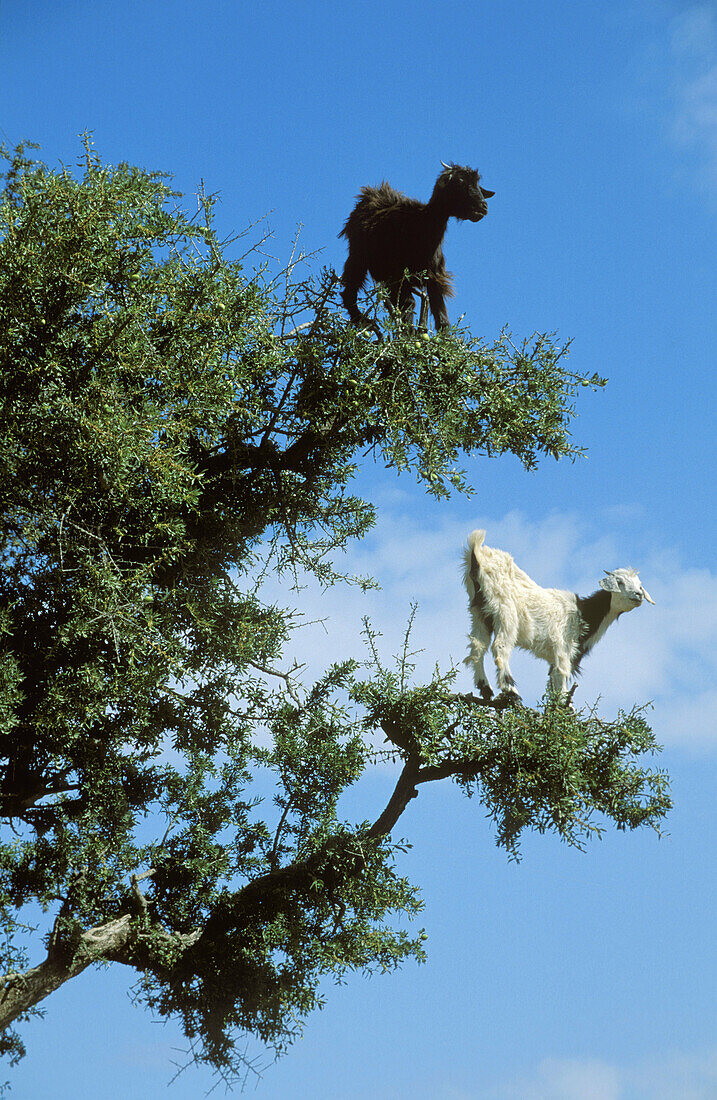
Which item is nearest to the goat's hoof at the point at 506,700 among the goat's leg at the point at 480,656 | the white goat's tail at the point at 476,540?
the goat's leg at the point at 480,656

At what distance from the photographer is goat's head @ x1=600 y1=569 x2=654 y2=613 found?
11.0m

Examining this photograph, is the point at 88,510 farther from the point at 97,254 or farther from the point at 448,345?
the point at 448,345

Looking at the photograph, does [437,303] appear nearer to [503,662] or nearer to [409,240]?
[409,240]

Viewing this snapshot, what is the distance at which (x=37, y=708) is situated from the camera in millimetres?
9219

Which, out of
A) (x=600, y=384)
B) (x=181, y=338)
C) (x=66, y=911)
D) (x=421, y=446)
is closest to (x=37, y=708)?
(x=66, y=911)

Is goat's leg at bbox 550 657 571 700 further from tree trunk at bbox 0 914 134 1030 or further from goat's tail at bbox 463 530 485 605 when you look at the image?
tree trunk at bbox 0 914 134 1030

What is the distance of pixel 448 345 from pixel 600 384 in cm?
159

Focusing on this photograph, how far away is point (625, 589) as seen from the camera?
36.2 feet

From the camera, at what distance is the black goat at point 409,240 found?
1086cm

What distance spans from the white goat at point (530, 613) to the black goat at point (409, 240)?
2696 mm

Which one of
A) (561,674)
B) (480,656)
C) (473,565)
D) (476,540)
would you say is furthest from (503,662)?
(476,540)

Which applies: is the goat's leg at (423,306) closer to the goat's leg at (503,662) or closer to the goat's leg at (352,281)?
the goat's leg at (352,281)

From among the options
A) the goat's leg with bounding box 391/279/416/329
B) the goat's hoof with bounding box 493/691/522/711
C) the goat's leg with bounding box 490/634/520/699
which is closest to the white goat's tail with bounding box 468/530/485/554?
the goat's leg with bounding box 490/634/520/699

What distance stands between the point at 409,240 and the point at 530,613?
14.0ft
